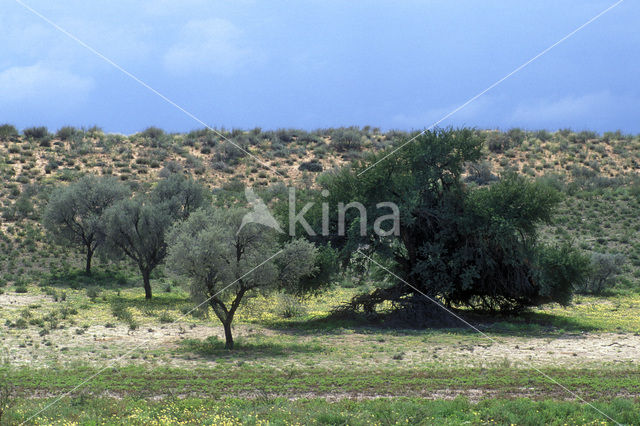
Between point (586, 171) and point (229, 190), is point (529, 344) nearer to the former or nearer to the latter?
point (229, 190)

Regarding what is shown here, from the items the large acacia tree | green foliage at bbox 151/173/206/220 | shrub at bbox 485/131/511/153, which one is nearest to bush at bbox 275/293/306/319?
the large acacia tree

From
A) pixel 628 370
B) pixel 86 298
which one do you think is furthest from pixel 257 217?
pixel 86 298

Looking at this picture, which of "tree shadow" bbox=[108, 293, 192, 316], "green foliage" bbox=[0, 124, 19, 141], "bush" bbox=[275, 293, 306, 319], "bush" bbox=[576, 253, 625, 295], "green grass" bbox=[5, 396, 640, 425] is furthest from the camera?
"green foliage" bbox=[0, 124, 19, 141]

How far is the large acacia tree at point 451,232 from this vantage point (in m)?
30.1

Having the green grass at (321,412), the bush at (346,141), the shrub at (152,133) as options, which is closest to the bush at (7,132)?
the shrub at (152,133)

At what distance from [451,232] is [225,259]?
43.1ft

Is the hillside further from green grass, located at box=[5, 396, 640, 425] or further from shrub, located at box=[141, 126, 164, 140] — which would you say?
green grass, located at box=[5, 396, 640, 425]

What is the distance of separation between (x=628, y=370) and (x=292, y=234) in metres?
16.6

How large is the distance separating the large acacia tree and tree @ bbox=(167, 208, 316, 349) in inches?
249

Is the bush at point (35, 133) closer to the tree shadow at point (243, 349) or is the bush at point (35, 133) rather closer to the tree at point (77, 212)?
the tree at point (77, 212)

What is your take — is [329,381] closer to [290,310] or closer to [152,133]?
[290,310]

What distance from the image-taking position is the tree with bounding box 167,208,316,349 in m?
23.2

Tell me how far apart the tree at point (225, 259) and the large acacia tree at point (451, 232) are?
20.7 feet

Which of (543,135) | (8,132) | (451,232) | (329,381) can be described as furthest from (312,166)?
(329,381)
